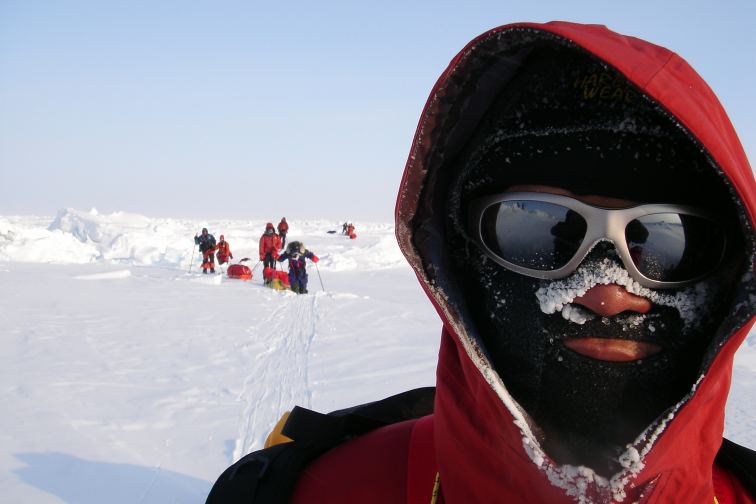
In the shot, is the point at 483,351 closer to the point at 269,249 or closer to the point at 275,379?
the point at 275,379

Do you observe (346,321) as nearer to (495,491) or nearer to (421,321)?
(421,321)

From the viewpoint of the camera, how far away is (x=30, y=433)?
12.4 feet

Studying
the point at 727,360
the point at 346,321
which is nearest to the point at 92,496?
the point at 727,360

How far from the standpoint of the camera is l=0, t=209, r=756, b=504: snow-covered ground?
3379mm

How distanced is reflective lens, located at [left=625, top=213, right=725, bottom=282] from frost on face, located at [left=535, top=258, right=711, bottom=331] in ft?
0.11

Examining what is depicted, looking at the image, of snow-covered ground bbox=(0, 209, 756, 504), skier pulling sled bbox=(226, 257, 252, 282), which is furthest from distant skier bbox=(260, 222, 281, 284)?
snow-covered ground bbox=(0, 209, 756, 504)

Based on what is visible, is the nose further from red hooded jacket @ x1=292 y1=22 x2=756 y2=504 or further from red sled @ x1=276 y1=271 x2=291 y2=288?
red sled @ x1=276 y1=271 x2=291 y2=288

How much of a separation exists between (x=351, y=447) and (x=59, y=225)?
130 ft

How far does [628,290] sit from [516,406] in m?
0.37

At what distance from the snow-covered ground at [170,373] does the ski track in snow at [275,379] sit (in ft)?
0.07

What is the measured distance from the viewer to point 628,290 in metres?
1.06

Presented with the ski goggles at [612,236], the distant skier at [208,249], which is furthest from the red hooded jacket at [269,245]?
the ski goggles at [612,236]

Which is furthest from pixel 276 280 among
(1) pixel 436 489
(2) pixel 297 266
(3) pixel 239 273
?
(1) pixel 436 489

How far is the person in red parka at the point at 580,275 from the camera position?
0.93 metres
